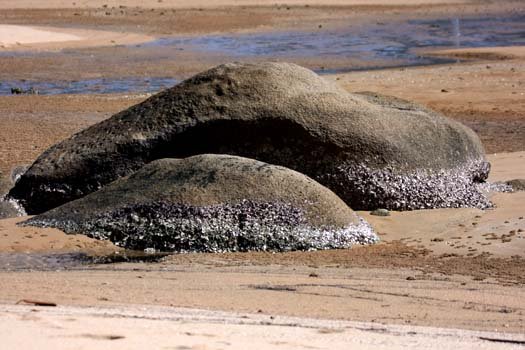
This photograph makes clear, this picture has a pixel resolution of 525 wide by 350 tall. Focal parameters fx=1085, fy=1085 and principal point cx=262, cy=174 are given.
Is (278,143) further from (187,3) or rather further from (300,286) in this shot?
(187,3)

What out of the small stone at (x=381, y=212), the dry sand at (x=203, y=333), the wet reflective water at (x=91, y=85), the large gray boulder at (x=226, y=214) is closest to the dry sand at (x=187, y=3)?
the wet reflective water at (x=91, y=85)

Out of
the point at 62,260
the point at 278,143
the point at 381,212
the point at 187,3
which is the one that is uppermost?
the point at 187,3

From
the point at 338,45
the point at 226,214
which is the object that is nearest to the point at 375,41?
the point at 338,45

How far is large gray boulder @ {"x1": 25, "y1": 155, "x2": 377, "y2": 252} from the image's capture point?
9.04 meters

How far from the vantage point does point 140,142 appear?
34.2 ft

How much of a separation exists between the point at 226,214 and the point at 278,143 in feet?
4.78

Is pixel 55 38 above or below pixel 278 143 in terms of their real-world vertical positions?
below

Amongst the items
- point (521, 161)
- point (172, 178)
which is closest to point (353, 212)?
point (172, 178)

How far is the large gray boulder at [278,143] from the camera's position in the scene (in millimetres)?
10227

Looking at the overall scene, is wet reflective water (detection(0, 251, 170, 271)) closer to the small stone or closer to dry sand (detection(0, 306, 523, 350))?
the small stone

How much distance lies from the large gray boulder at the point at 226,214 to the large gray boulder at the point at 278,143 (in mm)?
780

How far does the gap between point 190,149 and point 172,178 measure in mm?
922

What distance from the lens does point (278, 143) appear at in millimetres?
10320

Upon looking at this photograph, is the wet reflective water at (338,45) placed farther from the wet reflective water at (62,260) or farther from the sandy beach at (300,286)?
the wet reflective water at (62,260)
